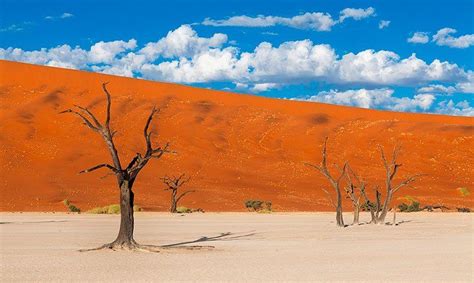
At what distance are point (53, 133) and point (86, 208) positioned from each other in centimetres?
2415

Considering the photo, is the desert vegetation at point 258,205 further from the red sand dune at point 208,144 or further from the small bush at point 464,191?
the small bush at point 464,191

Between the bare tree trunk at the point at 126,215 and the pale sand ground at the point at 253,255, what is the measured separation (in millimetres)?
678

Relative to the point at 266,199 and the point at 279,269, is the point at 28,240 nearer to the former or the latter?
the point at 279,269

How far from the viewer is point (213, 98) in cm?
9381

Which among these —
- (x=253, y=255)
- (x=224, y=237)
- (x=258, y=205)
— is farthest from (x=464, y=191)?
(x=253, y=255)

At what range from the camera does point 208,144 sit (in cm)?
7275

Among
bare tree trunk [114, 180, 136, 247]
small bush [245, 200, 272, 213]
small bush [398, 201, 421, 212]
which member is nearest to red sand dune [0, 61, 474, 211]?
small bush [245, 200, 272, 213]

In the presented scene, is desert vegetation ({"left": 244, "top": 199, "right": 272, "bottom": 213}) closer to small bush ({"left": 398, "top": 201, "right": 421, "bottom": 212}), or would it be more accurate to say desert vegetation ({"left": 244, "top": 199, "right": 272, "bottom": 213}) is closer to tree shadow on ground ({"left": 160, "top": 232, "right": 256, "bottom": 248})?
small bush ({"left": 398, "top": 201, "right": 421, "bottom": 212})

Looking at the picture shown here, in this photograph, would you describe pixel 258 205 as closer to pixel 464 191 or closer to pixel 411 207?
pixel 411 207

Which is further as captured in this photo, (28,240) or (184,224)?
(184,224)

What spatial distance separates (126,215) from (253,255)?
3.41 metres

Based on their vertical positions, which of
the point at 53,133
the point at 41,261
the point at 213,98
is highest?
the point at 213,98

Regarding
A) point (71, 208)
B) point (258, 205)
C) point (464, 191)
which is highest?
point (464, 191)

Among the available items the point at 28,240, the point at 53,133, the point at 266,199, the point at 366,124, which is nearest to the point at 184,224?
the point at 28,240
